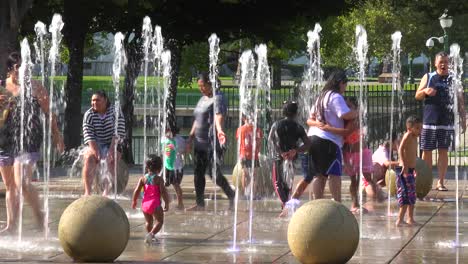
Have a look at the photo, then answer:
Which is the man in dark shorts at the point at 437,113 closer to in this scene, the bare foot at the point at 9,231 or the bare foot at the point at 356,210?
the bare foot at the point at 356,210

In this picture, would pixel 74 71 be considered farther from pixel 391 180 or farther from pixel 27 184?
pixel 27 184

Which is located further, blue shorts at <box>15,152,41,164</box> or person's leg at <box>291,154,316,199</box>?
person's leg at <box>291,154,316,199</box>

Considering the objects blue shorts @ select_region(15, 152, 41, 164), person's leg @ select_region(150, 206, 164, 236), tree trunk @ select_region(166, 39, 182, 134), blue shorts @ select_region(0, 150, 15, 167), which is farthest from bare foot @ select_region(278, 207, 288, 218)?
tree trunk @ select_region(166, 39, 182, 134)

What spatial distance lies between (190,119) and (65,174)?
2336 centimetres

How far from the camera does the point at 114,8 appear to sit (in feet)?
77.0

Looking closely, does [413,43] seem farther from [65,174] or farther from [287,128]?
[287,128]

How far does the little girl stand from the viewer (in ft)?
35.2

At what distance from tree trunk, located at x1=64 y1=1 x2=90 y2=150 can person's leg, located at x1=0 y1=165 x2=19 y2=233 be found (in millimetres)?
12449

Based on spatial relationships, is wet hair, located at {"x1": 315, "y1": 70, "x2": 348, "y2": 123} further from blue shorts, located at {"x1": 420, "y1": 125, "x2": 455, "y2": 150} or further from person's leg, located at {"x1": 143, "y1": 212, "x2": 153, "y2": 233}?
blue shorts, located at {"x1": 420, "y1": 125, "x2": 455, "y2": 150}

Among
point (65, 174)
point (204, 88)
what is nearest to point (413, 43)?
point (65, 174)

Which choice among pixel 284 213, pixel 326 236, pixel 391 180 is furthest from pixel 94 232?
pixel 391 180

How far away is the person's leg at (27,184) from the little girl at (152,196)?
3.58 ft

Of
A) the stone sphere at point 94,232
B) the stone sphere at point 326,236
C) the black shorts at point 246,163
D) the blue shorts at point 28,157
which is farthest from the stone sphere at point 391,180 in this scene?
the stone sphere at point 94,232

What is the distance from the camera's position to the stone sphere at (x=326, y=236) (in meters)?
8.99
